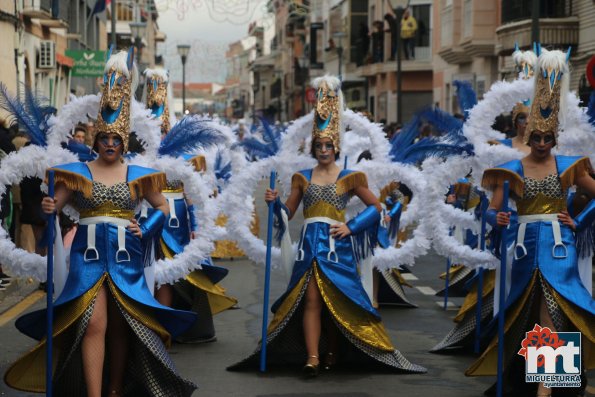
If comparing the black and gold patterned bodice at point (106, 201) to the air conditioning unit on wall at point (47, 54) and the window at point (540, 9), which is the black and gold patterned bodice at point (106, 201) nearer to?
the window at point (540, 9)

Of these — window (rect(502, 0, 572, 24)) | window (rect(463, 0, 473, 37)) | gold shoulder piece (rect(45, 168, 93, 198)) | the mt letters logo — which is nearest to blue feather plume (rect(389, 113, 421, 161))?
the mt letters logo

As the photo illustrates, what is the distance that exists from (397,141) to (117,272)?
4238 mm

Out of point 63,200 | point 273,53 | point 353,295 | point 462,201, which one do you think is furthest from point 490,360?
point 273,53

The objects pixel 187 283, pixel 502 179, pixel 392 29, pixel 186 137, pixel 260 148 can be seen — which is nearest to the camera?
pixel 502 179

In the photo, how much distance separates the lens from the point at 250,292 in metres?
14.8

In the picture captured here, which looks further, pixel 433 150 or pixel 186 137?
pixel 433 150

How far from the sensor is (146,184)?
845cm

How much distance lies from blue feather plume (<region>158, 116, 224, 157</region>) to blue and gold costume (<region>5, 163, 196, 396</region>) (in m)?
1.25

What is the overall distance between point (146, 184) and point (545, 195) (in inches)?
102

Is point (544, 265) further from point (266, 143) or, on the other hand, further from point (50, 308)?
point (50, 308)

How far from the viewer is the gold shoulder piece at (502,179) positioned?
8.71m

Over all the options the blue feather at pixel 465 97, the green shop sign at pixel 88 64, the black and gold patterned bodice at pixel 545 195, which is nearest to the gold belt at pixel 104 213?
the black and gold patterned bodice at pixel 545 195

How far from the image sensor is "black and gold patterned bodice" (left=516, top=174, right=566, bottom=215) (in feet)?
28.4

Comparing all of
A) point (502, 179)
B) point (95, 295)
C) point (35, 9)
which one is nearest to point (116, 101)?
point (95, 295)
